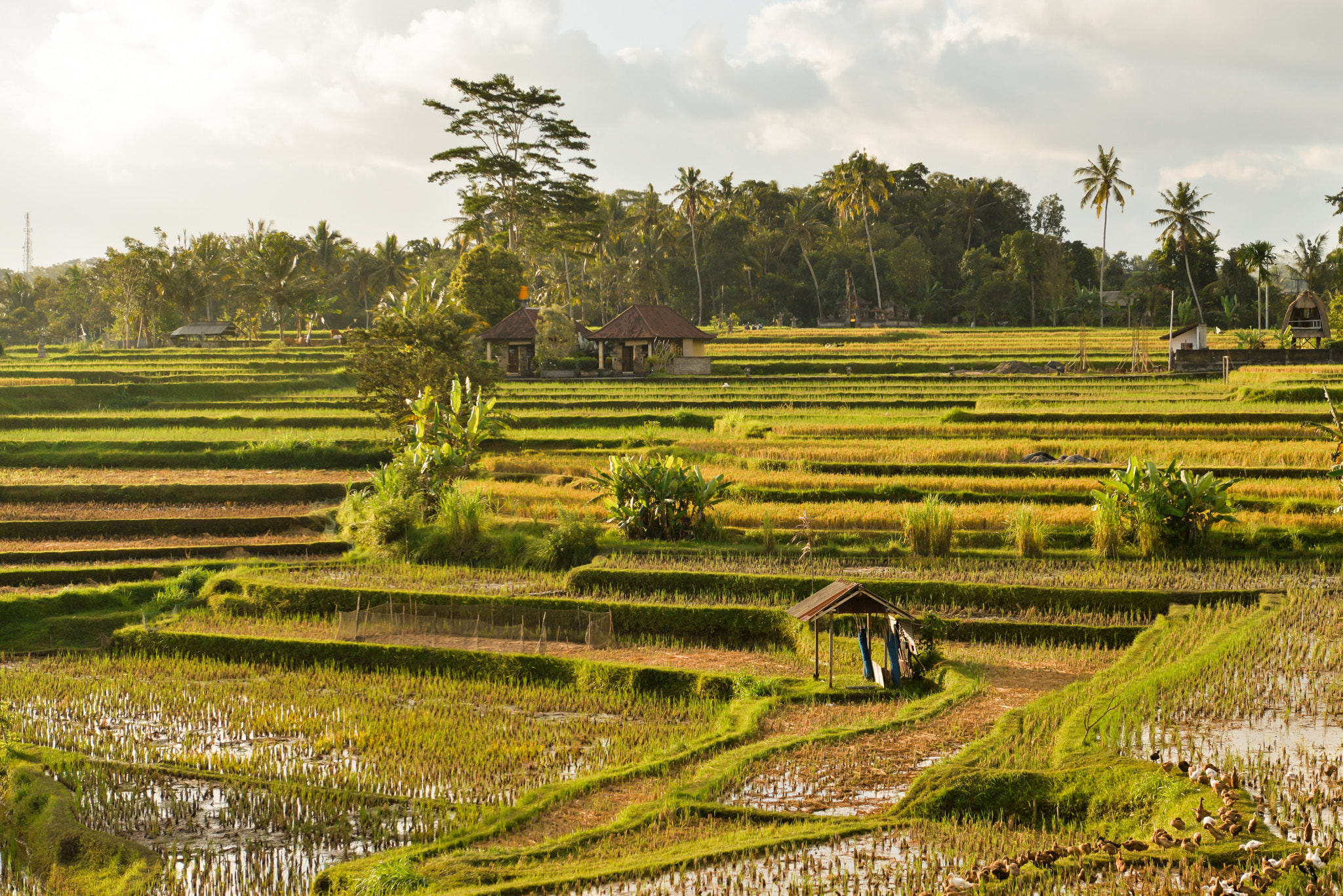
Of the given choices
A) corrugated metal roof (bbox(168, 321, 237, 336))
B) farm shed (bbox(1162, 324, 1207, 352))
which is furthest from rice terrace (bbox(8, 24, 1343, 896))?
corrugated metal roof (bbox(168, 321, 237, 336))

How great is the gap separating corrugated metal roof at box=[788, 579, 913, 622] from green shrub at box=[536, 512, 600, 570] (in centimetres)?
613

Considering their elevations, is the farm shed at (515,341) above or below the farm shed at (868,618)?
above

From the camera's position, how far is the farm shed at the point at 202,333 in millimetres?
57500

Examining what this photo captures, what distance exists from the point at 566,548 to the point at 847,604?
6.72 metres

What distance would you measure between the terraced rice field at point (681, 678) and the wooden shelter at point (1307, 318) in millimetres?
15705

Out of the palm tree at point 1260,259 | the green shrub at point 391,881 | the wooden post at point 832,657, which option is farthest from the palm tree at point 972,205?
the green shrub at point 391,881

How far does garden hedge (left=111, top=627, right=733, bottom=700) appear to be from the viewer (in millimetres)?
11211

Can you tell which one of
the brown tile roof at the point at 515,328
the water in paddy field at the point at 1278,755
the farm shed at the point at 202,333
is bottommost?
the water in paddy field at the point at 1278,755

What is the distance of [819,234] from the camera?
6359cm

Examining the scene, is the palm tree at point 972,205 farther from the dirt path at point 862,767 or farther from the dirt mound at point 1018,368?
the dirt path at point 862,767

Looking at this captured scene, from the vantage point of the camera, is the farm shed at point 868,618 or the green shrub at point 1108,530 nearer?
the farm shed at point 868,618

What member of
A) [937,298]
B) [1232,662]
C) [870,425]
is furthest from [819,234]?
[1232,662]

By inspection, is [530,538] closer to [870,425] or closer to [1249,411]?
[870,425]

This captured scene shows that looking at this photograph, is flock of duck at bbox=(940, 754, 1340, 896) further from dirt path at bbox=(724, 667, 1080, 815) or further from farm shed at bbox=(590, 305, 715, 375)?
farm shed at bbox=(590, 305, 715, 375)
